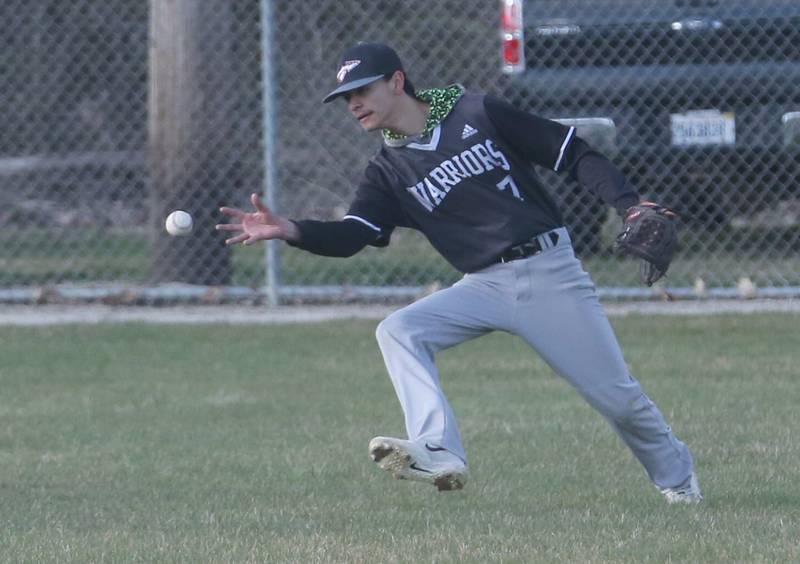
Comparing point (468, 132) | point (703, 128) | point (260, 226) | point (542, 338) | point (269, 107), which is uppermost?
point (468, 132)

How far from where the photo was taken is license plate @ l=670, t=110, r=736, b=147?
33.3 feet

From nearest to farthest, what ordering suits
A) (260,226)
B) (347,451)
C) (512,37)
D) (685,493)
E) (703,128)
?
(260,226) < (685,493) < (347,451) < (703,128) < (512,37)

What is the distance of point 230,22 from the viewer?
36.3ft

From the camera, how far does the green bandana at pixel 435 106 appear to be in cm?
543

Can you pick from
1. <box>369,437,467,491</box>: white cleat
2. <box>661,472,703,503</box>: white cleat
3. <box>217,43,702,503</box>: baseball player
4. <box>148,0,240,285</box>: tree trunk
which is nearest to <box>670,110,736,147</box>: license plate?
<box>148,0,240,285</box>: tree trunk

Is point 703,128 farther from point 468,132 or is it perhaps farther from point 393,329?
point 393,329

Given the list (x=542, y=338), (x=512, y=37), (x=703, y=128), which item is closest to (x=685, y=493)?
(x=542, y=338)

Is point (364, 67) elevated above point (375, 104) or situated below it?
above

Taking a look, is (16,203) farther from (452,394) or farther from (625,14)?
(452,394)

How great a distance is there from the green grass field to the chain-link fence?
115 cm

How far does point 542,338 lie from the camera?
5332 mm

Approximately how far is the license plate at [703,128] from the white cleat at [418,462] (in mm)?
5637

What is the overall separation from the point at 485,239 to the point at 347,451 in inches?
65.1

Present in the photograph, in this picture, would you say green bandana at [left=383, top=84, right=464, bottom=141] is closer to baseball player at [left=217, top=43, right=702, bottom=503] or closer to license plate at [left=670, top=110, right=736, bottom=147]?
baseball player at [left=217, top=43, right=702, bottom=503]
